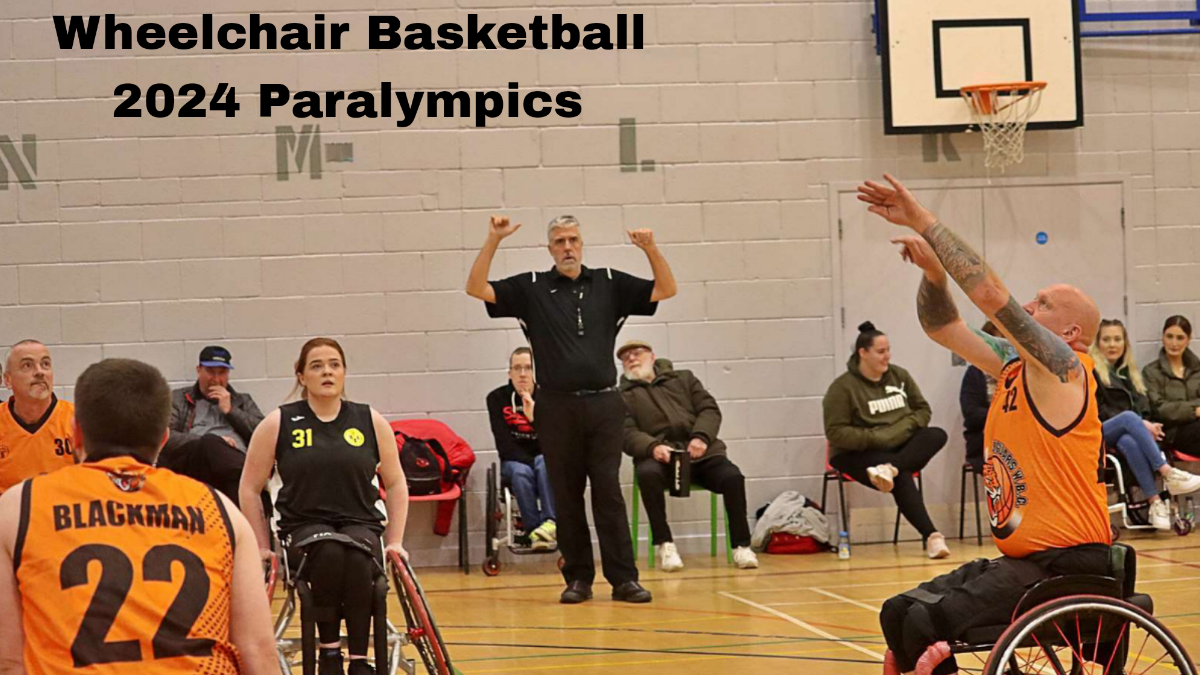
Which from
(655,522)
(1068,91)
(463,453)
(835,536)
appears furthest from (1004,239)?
(463,453)

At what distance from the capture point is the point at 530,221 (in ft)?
A: 27.9

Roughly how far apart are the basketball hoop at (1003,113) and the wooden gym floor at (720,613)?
2.45 m

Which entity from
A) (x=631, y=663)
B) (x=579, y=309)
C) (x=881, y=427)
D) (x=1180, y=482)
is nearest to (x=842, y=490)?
(x=881, y=427)

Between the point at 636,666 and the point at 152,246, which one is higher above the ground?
the point at 152,246

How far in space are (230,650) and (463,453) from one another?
587cm

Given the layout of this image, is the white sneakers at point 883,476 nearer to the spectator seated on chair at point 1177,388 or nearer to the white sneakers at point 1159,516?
the white sneakers at point 1159,516

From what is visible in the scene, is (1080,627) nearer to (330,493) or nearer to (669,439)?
(330,493)

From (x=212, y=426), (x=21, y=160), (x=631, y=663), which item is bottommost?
(x=631, y=663)

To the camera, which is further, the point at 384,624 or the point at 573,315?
the point at 573,315

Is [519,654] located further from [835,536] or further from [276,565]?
[835,536]

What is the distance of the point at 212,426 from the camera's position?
795 centimetres

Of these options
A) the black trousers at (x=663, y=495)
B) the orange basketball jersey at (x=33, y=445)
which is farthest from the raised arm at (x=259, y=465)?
the black trousers at (x=663, y=495)

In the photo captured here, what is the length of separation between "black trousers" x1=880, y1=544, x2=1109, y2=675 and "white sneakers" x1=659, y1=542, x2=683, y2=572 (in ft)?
14.1

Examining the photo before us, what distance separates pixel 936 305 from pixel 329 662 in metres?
2.14
